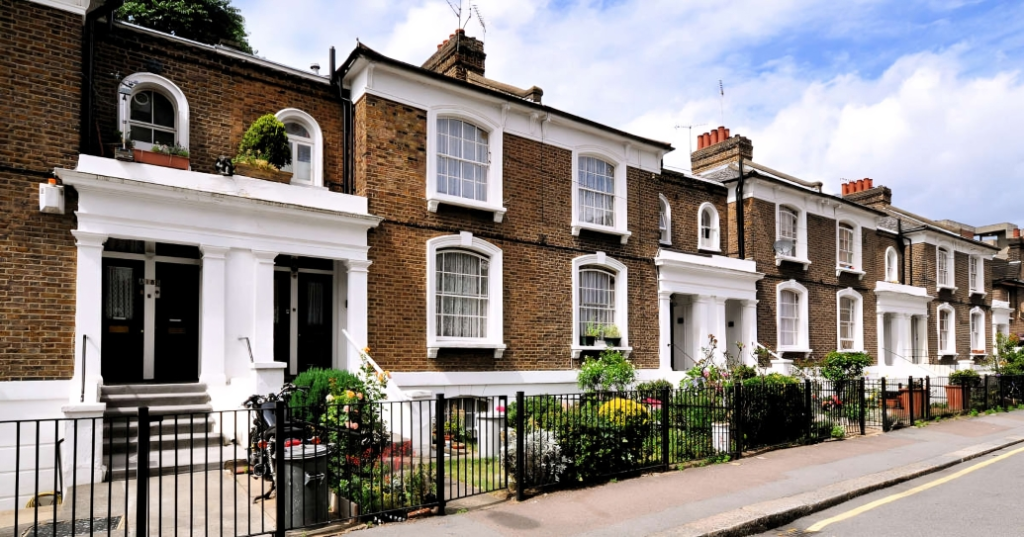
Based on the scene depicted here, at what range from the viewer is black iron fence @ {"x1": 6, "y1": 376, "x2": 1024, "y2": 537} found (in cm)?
708

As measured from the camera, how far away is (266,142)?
39.2 feet

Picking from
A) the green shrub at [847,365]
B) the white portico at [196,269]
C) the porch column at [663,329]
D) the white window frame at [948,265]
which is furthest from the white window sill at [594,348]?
the white window frame at [948,265]

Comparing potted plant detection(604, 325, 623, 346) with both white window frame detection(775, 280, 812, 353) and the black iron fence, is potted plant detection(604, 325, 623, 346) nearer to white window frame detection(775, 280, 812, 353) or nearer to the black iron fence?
the black iron fence

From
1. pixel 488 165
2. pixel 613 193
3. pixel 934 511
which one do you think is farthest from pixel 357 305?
pixel 934 511

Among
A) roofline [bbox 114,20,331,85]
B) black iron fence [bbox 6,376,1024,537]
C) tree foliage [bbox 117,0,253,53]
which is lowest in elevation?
black iron fence [bbox 6,376,1024,537]

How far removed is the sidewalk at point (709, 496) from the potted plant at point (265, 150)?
669cm

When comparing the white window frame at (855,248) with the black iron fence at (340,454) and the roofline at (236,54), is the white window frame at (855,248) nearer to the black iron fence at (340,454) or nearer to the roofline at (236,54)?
the black iron fence at (340,454)

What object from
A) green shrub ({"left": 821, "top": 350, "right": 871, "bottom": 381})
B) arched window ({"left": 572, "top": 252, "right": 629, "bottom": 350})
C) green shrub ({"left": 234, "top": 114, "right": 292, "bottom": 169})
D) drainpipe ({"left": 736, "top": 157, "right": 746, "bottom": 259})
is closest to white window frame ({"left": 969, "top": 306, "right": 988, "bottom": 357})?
green shrub ({"left": 821, "top": 350, "right": 871, "bottom": 381})

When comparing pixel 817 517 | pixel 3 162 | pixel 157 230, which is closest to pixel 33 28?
pixel 3 162

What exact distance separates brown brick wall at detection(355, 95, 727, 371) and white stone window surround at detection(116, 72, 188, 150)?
9.91ft

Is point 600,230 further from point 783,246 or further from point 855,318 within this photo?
point 855,318

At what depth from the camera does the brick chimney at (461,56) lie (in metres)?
16.2

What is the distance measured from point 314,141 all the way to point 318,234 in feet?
6.85

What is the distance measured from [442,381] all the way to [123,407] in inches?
215
